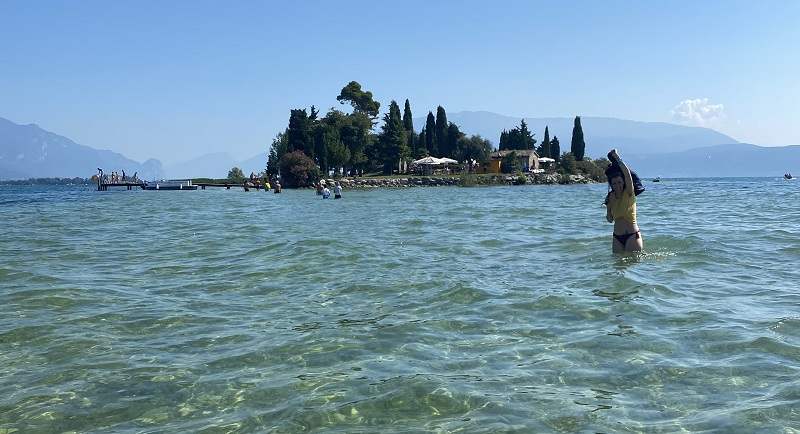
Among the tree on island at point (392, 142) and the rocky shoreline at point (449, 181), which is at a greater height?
the tree on island at point (392, 142)

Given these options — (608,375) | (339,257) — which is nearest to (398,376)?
(608,375)

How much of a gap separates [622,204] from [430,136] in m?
104

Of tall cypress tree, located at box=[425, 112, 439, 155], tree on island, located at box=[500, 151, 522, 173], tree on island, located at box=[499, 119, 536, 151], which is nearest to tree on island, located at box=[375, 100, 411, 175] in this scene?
tall cypress tree, located at box=[425, 112, 439, 155]

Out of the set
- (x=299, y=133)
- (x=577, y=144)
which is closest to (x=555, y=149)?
(x=577, y=144)

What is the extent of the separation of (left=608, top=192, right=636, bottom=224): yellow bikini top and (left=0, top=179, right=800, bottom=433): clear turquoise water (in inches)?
39.4

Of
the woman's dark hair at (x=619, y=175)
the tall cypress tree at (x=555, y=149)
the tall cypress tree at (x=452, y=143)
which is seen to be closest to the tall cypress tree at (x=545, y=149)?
the tall cypress tree at (x=555, y=149)

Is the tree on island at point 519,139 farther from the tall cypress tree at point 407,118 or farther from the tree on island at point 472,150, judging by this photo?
the tall cypress tree at point 407,118

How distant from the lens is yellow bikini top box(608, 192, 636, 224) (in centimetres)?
1266

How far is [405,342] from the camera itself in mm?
7207

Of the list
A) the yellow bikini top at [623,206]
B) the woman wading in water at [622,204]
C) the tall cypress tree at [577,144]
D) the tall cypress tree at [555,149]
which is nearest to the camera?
the woman wading in water at [622,204]

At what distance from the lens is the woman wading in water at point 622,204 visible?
12539mm

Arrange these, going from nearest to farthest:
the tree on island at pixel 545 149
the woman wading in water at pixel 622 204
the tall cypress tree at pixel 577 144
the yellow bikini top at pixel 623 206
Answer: the woman wading in water at pixel 622 204, the yellow bikini top at pixel 623 206, the tall cypress tree at pixel 577 144, the tree on island at pixel 545 149

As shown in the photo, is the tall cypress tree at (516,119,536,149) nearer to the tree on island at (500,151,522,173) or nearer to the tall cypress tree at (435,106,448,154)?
the tree on island at (500,151,522,173)

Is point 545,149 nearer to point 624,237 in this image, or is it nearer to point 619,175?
point 624,237
